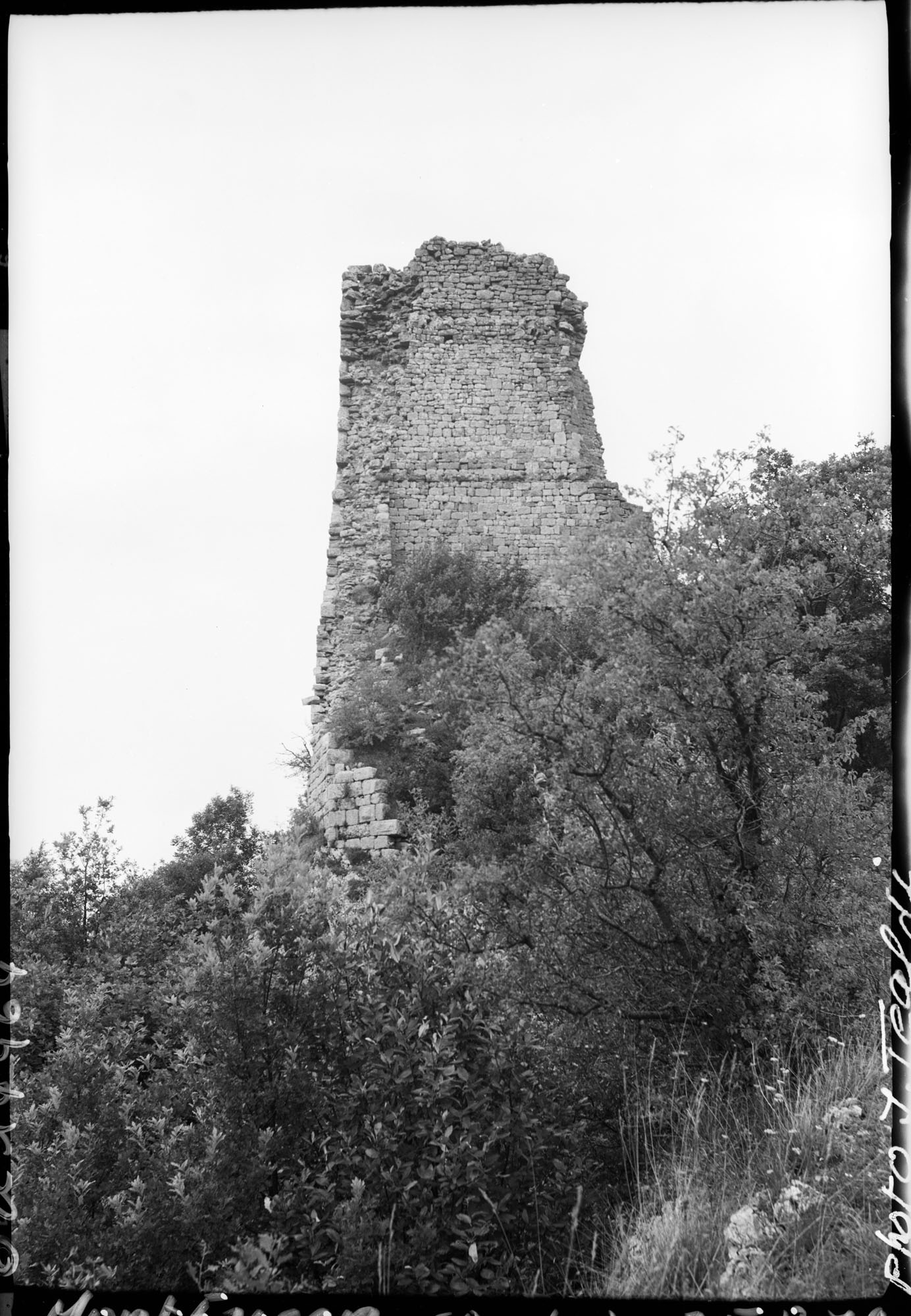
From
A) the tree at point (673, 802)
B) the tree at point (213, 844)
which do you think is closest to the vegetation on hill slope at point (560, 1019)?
the tree at point (673, 802)

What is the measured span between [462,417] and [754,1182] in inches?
487

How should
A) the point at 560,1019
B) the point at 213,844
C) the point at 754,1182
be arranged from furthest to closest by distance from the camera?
the point at 213,844 < the point at 560,1019 < the point at 754,1182

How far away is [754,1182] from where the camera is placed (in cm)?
476

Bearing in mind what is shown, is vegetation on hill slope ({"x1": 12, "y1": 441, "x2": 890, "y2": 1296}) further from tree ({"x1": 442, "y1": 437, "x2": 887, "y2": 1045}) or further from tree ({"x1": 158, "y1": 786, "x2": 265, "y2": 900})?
tree ({"x1": 158, "y1": 786, "x2": 265, "y2": 900})

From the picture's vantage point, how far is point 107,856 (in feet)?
32.7

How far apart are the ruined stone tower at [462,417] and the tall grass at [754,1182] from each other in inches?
393

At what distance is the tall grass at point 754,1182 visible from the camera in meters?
4.16

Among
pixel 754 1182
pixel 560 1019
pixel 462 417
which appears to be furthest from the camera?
pixel 462 417

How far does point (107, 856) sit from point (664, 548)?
19.1 feet

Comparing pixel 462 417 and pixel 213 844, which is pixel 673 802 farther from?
pixel 462 417

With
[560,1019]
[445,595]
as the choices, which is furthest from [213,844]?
[560,1019]

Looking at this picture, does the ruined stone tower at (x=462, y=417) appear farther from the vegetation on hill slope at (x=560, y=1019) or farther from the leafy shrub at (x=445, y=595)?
the vegetation on hill slope at (x=560, y=1019)

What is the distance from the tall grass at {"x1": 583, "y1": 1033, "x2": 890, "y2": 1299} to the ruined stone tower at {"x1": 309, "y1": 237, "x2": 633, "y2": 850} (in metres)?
9.98

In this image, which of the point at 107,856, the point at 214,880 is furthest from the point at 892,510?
the point at 107,856
